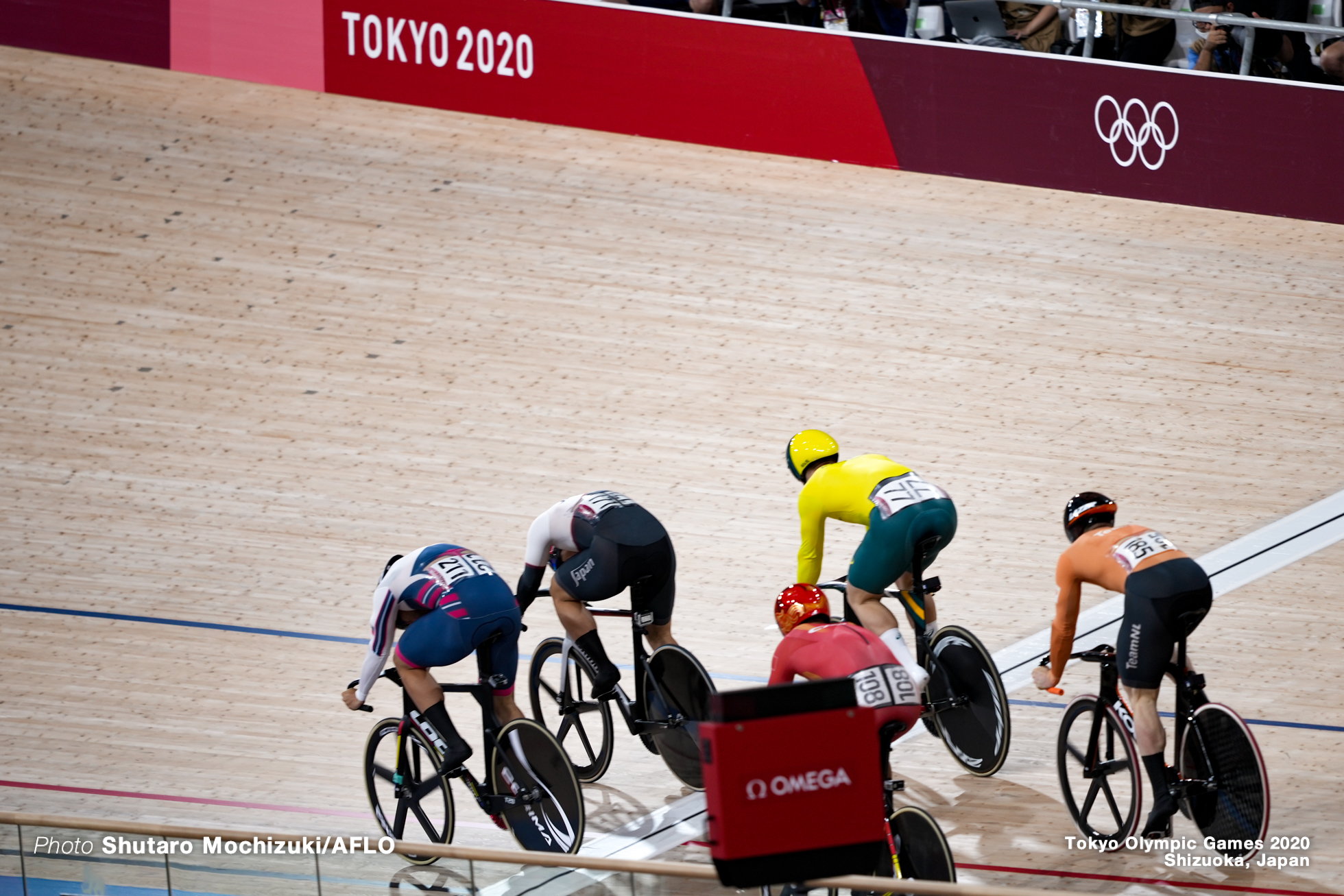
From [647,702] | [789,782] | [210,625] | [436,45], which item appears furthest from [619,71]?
[789,782]

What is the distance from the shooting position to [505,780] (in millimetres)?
4648

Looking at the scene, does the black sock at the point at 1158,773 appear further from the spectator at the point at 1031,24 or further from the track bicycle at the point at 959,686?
the spectator at the point at 1031,24

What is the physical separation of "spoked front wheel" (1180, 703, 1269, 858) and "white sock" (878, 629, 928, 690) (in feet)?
2.76

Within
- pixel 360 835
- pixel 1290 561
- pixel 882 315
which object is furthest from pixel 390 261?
pixel 1290 561

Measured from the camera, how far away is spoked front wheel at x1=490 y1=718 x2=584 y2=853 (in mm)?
4551

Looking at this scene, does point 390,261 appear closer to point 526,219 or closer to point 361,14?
point 526,219

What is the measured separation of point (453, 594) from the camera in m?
4.61

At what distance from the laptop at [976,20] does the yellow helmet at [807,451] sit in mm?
5514

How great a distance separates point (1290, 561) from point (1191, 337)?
213cm

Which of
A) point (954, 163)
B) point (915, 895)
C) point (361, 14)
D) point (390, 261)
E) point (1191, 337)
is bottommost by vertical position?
point (915, 895)

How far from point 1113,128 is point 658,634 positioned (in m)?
6.02

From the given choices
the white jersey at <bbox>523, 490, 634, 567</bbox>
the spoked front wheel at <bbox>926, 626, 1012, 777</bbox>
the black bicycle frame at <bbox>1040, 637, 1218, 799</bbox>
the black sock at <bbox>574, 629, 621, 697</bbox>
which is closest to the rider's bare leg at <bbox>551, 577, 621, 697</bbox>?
the black sock at <bbox>574, 629, 621, 697</bbox>

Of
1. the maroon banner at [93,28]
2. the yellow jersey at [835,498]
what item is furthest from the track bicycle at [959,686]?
the maroon banner at [93,28]

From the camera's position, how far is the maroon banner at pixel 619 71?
33.3 feet
